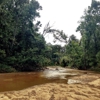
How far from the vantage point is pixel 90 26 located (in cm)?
3322

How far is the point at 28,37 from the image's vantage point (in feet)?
87.6

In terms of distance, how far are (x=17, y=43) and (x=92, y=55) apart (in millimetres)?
16124

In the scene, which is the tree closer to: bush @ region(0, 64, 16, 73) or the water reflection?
bush @ region(0, 64, 16, 73)

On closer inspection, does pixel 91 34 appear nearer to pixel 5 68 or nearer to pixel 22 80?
pixel 5 68

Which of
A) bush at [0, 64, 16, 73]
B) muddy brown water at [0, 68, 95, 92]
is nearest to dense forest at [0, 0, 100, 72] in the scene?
bush at [0, 64, 16, 73]

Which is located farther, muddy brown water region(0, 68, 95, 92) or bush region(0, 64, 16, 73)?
bush region(0, 64, 16, 73)

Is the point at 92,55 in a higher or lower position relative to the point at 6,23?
lower

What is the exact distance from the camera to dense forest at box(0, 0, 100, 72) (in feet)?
72.6

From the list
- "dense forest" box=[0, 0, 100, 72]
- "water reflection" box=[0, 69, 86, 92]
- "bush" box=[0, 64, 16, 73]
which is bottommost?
"water reflection" box=[0, 69, 86, 92]

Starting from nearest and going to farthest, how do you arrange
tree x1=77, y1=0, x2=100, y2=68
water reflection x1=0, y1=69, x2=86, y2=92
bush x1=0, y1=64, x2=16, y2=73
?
water reflection x1=0, y1=69, x2=86, y2=92, bush x1=0, y1=64, x2=16, y2=73, tree x1=77, y1=0, x2=100, y2=68

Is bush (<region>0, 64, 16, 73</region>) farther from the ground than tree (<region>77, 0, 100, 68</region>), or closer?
closer

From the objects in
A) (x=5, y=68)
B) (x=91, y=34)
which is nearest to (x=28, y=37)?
(x=5, y=68)

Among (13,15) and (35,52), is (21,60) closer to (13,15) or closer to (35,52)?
(35,52)

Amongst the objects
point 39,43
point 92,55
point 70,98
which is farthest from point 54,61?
point 70,98
